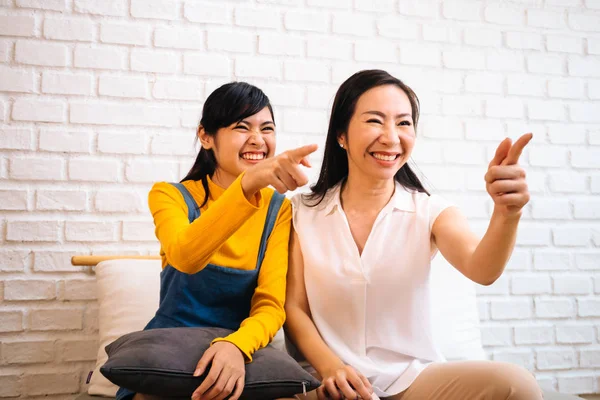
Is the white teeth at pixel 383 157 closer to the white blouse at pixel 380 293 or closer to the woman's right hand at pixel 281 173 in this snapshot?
the white blouse at pixel 380 293

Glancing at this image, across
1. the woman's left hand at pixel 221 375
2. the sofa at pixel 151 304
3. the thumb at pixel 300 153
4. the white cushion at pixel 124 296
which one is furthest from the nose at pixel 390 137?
the white cushion at pixel 124 296

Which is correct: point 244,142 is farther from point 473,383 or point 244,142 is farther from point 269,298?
point 473,383

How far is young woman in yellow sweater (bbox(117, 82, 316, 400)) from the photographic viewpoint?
120cm

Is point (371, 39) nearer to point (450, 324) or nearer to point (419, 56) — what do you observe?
point (419, 56)

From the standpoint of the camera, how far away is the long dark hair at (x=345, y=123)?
1.56m

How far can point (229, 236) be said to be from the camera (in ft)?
4.02

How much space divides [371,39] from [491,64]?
493 millimetres

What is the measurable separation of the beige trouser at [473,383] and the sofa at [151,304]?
378 mm

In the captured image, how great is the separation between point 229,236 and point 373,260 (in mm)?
422

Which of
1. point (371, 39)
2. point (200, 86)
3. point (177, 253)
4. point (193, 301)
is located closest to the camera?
point (177, 253)

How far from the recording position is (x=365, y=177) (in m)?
1.56

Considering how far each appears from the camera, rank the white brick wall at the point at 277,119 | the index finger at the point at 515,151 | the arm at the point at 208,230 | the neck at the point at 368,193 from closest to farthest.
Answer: the index finger at the point at 515,151 < the arm at the point at 208,230 < the neck at the point at 368,193 < the white brick wall at the point at 277,119

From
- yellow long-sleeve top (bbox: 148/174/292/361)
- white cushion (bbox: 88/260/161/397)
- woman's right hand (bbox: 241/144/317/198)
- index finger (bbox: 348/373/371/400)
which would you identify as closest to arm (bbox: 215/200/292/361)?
yellow long-sleeve top (bbox: 148/174/292/361)

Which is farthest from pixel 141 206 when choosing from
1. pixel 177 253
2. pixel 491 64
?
pixel 491 64
